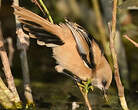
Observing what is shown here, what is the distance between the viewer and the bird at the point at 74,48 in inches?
57.1

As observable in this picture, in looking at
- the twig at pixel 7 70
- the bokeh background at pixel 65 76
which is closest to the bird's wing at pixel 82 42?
the bokeh background at pixel 65 76

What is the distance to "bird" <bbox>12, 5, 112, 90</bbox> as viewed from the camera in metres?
1.45

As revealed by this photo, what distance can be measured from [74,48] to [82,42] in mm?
57

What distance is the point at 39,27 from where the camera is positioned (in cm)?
143

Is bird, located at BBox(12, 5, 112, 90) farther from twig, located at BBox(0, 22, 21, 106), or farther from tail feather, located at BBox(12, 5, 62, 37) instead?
twig, located at BBox(0, 22, 21, 106)

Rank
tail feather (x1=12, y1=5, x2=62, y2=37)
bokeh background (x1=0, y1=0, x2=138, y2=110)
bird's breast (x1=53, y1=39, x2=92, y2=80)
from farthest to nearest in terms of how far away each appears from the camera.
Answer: bokeh background (x1=0, y1=0, x2=138, y2=110) < bird's breast (x1=53, y1=39, x2=92, y2=80) < tail feather (x1=12, y1=5, x2=62, y2=37)

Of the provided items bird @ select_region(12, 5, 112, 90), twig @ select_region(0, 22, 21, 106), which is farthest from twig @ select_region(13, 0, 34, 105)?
bird @ select_region(12, 5, 112, 90)

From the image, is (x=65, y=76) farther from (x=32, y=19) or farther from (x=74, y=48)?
(x=32, y=19)

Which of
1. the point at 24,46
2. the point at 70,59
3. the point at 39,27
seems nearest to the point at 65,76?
the point at 24,46

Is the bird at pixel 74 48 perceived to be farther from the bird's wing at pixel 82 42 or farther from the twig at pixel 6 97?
the twig at pixel 6 97

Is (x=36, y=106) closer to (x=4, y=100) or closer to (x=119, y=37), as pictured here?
(x=4, y=100)

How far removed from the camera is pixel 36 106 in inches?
73.6

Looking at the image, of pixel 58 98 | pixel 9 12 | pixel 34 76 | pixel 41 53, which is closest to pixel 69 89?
pixel 58 98

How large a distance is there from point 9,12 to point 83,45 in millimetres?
1732
